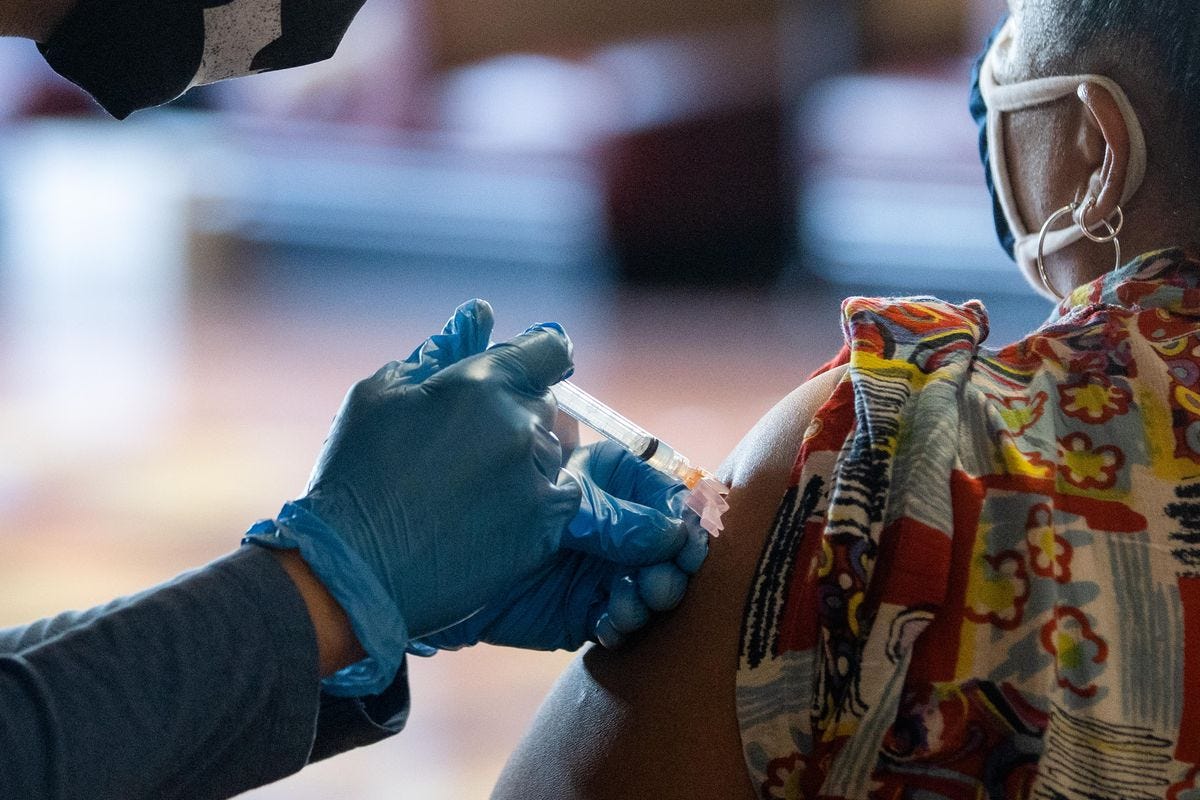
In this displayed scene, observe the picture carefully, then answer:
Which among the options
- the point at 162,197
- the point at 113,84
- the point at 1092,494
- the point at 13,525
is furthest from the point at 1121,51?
the point at 162,197

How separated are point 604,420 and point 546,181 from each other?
15.7 ft

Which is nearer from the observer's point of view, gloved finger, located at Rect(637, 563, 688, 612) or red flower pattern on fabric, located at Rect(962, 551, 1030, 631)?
red flower pattern on fabric, located at Rect(962, 551, 1030, 631)

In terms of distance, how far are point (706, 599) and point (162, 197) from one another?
220 inches

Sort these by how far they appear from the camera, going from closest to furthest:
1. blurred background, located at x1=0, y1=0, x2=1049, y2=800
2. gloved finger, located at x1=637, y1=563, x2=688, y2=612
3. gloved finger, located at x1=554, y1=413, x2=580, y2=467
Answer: gloved finger, located at x1=637, y1=563, x2=688, y2=612 < gloved finger, located at x1=554, y1=413, x2=580, y2=467 < blurred background, located at x1=0, y1=0, x2=1049, y2=800

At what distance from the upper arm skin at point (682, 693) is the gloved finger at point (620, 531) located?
4 cm

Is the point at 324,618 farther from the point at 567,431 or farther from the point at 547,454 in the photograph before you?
the point at 567,431

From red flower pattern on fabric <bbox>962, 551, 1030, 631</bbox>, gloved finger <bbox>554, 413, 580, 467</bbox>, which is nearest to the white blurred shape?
gloved finger <bbox>554, 413, 580, 467</bbox>

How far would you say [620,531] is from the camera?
3.20ft

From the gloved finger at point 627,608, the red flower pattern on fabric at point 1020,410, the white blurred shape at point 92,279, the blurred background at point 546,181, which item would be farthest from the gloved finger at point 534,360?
the blurred background at point 546,181

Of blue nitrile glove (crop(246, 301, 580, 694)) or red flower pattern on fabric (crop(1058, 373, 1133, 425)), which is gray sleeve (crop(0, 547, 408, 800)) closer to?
blue nitrile glove (crop(246, 301, 580, 694))

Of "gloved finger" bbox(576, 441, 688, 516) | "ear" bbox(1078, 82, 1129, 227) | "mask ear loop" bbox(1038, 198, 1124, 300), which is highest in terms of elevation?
"ear" bbox(1078, 82, 1129, 227)

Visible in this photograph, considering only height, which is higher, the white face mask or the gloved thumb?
the white face mask

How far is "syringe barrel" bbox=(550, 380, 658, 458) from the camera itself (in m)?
1.08

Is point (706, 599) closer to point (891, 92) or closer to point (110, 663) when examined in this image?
point (110, 663)
